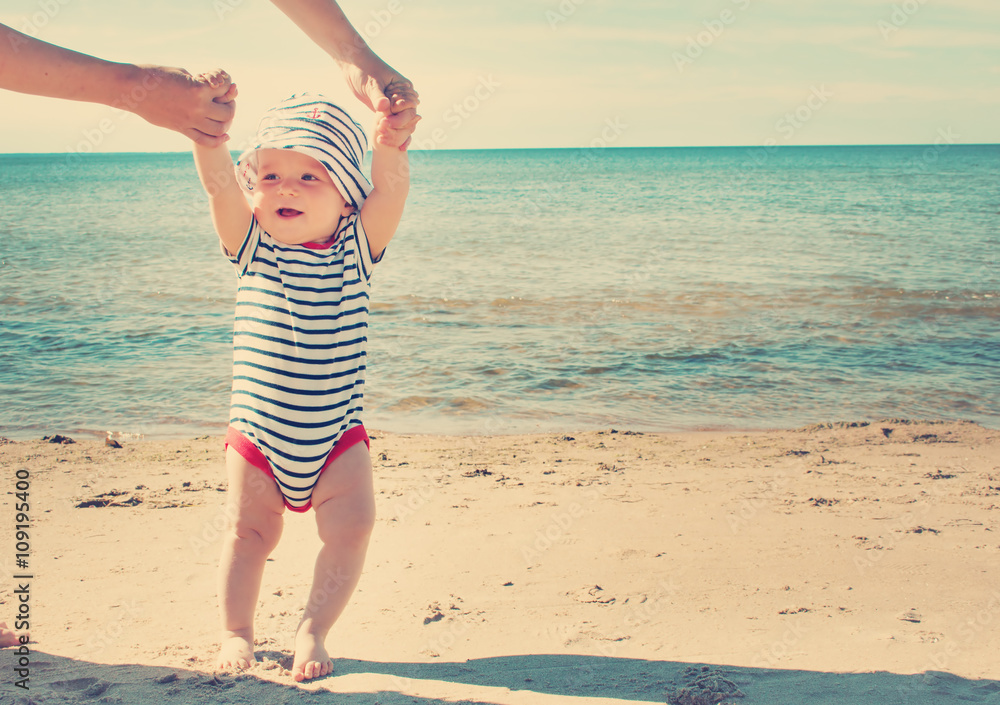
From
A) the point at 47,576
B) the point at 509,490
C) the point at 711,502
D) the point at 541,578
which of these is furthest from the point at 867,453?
the point at 47,576

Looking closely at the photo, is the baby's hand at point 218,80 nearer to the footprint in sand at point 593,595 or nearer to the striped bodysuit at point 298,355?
the striped bodysuit at point 298,355

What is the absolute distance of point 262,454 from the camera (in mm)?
2309

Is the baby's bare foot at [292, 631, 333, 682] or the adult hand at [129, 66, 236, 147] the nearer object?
the adult hand at [129, 66, 236, 147]

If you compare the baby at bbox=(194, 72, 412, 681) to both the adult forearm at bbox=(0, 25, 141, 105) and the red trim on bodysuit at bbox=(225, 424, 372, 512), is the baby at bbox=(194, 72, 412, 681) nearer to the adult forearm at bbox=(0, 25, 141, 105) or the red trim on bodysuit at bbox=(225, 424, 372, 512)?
the red trim on bodysuit at bbox=(225, 424, 372, 512)

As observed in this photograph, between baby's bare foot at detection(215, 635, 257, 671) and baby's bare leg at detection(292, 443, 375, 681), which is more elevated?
baby's bare leg at detection(292, 443, 375, 681)

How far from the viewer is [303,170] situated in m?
2.35

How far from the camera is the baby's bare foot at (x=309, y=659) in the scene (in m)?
2.28

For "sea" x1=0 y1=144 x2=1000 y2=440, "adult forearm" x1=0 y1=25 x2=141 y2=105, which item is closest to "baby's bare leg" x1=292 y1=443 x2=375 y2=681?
"adult forearm" x1=0 y1=25 x2=141 y2=105

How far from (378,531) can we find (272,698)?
1528 mm

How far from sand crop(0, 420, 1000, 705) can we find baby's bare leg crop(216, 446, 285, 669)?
126 millimetres

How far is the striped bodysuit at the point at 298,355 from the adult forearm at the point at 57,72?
0.72 m

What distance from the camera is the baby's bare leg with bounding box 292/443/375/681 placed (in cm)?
232

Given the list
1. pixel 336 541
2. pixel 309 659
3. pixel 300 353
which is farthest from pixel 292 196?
pixel 309 659

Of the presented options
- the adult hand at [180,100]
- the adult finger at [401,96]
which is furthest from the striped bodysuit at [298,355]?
the adult hand at [180,100]
